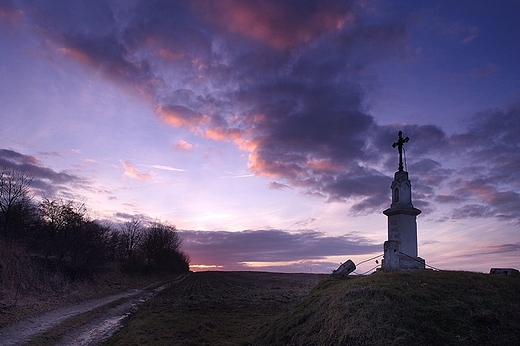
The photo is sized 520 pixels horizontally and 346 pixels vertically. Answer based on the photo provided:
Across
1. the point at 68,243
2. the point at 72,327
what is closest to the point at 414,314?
the point at 72,327

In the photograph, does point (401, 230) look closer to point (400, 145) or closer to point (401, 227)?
point (401, 227)

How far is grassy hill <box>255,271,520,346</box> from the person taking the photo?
1048 centimetres

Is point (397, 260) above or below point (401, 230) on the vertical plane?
below

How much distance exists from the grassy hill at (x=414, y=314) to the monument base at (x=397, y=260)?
302 centimetres

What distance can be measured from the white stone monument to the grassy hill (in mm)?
3247

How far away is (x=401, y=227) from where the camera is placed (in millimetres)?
19797

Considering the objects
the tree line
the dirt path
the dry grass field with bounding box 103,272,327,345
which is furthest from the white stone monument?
the tree line

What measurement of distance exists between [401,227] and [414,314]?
894 cm

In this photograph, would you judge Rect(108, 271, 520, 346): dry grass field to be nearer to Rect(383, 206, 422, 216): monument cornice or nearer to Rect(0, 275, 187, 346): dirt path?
Rect(0, 275, 187, 346): dirt path

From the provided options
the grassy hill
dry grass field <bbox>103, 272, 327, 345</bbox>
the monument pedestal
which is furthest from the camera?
the monument pedestal

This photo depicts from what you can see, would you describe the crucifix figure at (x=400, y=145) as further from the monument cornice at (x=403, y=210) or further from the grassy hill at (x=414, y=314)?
the grassy hill at (x=414, y=314)

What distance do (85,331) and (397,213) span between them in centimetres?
1952

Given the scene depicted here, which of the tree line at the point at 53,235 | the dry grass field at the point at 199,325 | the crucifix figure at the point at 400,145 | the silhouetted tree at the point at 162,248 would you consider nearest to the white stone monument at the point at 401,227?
the crucifix figure at the point at 400,145

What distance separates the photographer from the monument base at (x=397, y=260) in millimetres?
18562
